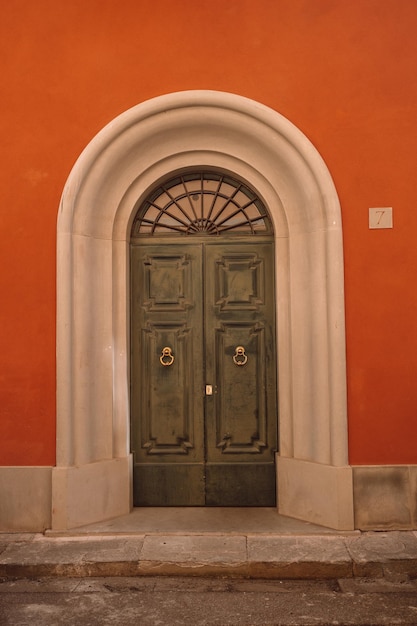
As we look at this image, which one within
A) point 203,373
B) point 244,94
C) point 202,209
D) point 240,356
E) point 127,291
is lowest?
point 203,373

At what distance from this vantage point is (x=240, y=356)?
5.87 m

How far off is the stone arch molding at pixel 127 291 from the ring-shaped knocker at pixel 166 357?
34 cm

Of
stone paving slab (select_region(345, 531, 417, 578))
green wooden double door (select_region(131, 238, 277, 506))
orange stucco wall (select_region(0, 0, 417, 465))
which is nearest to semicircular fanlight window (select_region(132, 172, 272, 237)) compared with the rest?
green wooden double door (select_region(131, 238, 277, 506))

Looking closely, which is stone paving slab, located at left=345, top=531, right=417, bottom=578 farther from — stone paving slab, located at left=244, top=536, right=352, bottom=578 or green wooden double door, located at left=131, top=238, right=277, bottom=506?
green wooden double door, located at left=131, top=238, right=277, bottom=506

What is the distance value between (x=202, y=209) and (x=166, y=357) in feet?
4.81

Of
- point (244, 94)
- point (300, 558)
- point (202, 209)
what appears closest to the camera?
point (300, 558)

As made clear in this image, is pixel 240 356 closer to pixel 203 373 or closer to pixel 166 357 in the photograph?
pixel 203 373

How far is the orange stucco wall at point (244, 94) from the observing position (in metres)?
5.39

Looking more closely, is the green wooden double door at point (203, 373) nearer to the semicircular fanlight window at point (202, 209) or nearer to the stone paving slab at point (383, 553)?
the semicircular fanlight window at point (202, 209)

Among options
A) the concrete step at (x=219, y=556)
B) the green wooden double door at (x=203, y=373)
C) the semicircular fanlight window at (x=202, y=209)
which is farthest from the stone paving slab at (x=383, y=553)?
the semicircular fanlight window at (x=202, y=209)

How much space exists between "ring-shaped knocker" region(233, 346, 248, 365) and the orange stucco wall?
3.30 feet

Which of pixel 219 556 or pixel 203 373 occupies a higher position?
pixel 203 373

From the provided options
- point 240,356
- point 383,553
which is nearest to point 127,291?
point 240,356

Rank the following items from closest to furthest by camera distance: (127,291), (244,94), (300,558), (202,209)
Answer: (300,558) → (244,94) → (127,291) → (202,209)
